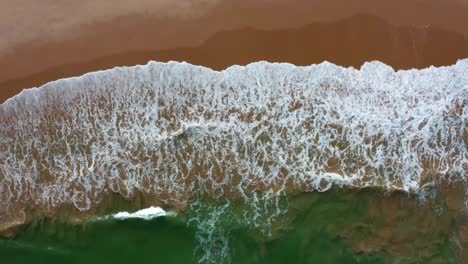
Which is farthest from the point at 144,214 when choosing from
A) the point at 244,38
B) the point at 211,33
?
the point at 244,38

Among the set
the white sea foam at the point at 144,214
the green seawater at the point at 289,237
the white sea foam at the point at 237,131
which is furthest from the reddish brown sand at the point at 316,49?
the white sea foam at the point at 144,214

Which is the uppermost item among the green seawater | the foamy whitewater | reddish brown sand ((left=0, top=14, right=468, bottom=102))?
reddish brown sand ((left=0, top=14, right=468, bottom=102))

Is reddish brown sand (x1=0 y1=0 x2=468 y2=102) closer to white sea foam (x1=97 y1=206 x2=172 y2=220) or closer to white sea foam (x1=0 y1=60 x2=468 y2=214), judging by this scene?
white sea foam (x1=0 y1=60 x2=468 y2=214)

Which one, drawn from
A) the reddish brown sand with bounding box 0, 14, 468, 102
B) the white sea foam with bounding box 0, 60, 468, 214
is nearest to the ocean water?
the white sea foam with bounding box 0, 60, 468, 214

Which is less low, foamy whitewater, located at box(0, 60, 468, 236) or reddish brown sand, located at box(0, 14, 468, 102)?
reddish brown sand, located at box(0, 14, 468, 102)

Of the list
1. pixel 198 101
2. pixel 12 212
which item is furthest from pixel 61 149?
pixel 198 101

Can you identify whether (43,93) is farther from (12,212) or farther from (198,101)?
(198,101)
